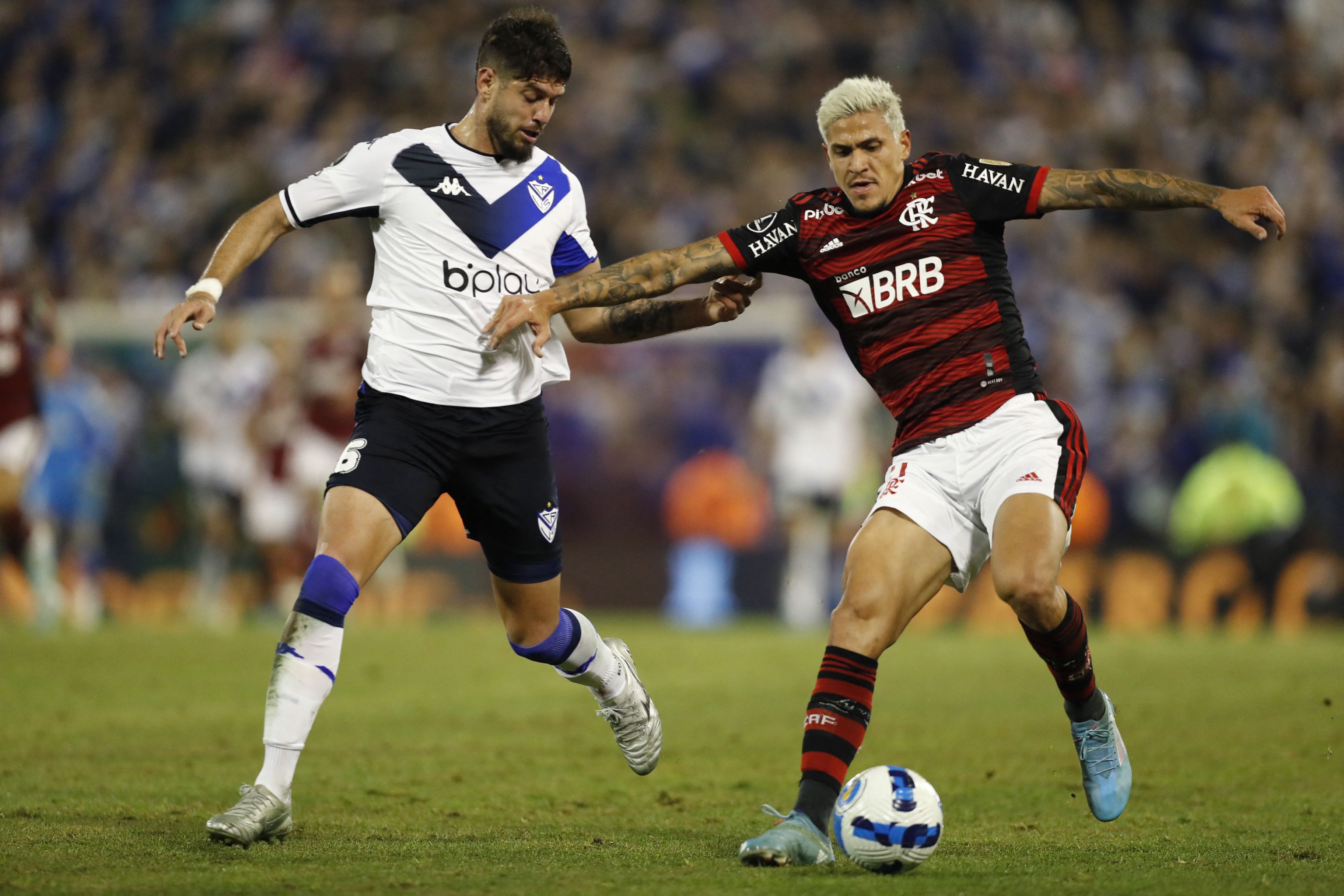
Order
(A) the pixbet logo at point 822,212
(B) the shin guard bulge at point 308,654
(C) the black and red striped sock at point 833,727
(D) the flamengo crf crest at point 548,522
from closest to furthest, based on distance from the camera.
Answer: (C) the black and red striped sock at point 833,727 → (B) the shin guard bulge at point 308,654 → (A) the pixbet logo at point 822,212 → (D) the flamengo crf crest at point 548,522

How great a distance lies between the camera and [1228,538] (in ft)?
46.5

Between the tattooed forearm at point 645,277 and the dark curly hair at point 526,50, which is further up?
the dark curly hair at point 526,50

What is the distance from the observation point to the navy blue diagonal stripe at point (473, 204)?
5.89 meters

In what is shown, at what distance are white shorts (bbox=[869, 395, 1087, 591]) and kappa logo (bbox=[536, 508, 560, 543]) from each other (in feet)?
4.34

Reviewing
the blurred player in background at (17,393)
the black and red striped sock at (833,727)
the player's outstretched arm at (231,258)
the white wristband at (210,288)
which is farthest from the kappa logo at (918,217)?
the blurred player in background at (17,393)

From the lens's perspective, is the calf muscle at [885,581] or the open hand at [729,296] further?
the open hand at [729,296]

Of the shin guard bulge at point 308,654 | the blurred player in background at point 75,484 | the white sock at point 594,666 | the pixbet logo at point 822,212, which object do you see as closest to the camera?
the shin guard bulge at point 308,654

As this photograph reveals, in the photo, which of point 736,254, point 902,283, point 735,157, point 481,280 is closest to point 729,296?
point 736,254

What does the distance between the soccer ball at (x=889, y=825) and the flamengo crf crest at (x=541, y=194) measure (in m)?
2.58

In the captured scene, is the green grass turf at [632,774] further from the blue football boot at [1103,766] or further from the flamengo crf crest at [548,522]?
the flamengo crf crest at [548,522]

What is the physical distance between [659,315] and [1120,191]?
1.83 m

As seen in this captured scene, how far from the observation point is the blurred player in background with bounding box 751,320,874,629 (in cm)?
1538

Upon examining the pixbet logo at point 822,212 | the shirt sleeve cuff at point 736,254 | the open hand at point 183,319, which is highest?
the pixbet logo at point 822,212

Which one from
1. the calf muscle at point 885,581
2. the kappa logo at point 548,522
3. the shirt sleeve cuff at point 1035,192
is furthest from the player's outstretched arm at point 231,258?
the shirt sleeve cuff at point 1035,192
